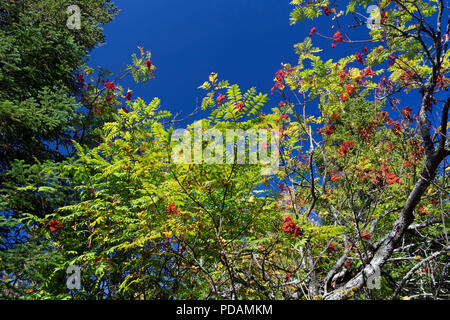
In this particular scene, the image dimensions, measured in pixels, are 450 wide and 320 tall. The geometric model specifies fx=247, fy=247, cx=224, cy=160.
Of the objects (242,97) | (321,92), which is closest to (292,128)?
(321,92)

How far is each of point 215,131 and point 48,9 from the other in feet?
20.5

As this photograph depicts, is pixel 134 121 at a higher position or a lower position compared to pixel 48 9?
lower

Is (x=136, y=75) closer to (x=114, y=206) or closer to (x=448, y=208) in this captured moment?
(x=114, y=206)

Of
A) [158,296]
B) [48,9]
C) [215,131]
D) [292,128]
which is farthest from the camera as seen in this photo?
[48,9]

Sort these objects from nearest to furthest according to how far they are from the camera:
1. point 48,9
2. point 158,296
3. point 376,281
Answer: point 158,296
point 376,281
point 48,9

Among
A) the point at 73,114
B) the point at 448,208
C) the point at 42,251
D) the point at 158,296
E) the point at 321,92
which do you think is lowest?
the point at 158,296

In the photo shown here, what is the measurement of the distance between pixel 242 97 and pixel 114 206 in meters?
2.34

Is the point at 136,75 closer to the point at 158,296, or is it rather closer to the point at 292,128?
the point at 292,128

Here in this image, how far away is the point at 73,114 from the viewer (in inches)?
196

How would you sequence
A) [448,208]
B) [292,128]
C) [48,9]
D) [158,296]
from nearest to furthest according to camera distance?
[158,296]
[292,128]
[448,208]
[48,9]

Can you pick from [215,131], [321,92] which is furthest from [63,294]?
[321,92]

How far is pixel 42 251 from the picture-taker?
3459 millimetres

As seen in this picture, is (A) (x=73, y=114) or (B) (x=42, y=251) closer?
(B) (x=42, y=251)
